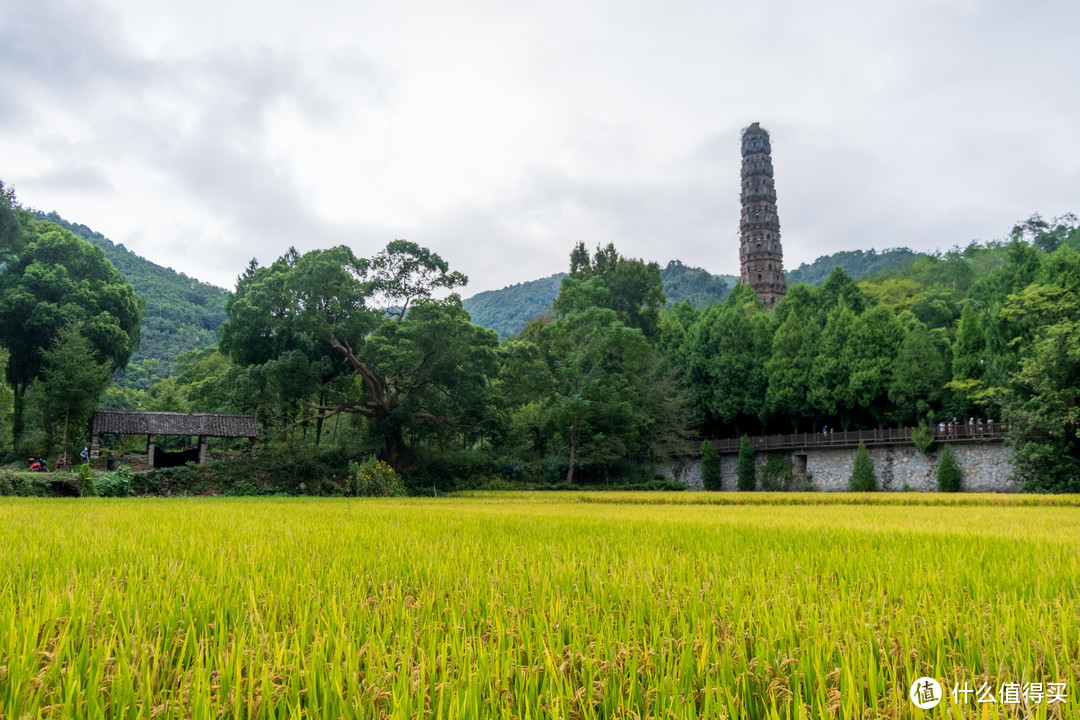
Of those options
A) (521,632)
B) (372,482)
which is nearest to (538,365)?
(372,482)

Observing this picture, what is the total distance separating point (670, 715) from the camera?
4.77 feet

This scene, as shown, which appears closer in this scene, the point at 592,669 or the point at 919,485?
the point at 592,669

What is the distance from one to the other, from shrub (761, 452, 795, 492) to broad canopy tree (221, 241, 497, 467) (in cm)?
1838

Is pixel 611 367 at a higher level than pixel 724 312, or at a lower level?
lower

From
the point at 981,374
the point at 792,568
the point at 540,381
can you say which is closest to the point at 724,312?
the point at 981,374

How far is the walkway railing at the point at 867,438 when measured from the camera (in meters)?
28.3

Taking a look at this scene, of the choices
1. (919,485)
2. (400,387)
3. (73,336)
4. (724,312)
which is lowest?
(919,485)

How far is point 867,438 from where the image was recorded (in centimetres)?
3234

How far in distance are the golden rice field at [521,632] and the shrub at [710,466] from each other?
110 ft

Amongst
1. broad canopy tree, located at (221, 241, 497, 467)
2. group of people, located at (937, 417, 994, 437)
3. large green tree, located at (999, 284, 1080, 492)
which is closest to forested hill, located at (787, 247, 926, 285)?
group of people, located at (937, 417, 994, 437)

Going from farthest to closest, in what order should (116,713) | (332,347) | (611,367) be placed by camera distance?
1. (611,367)
2. (332,347)
3. (116,713)

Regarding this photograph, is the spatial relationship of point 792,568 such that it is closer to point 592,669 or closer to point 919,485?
point 592,669

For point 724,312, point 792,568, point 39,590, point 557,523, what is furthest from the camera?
point 724,312

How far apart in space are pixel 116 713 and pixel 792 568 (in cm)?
356
